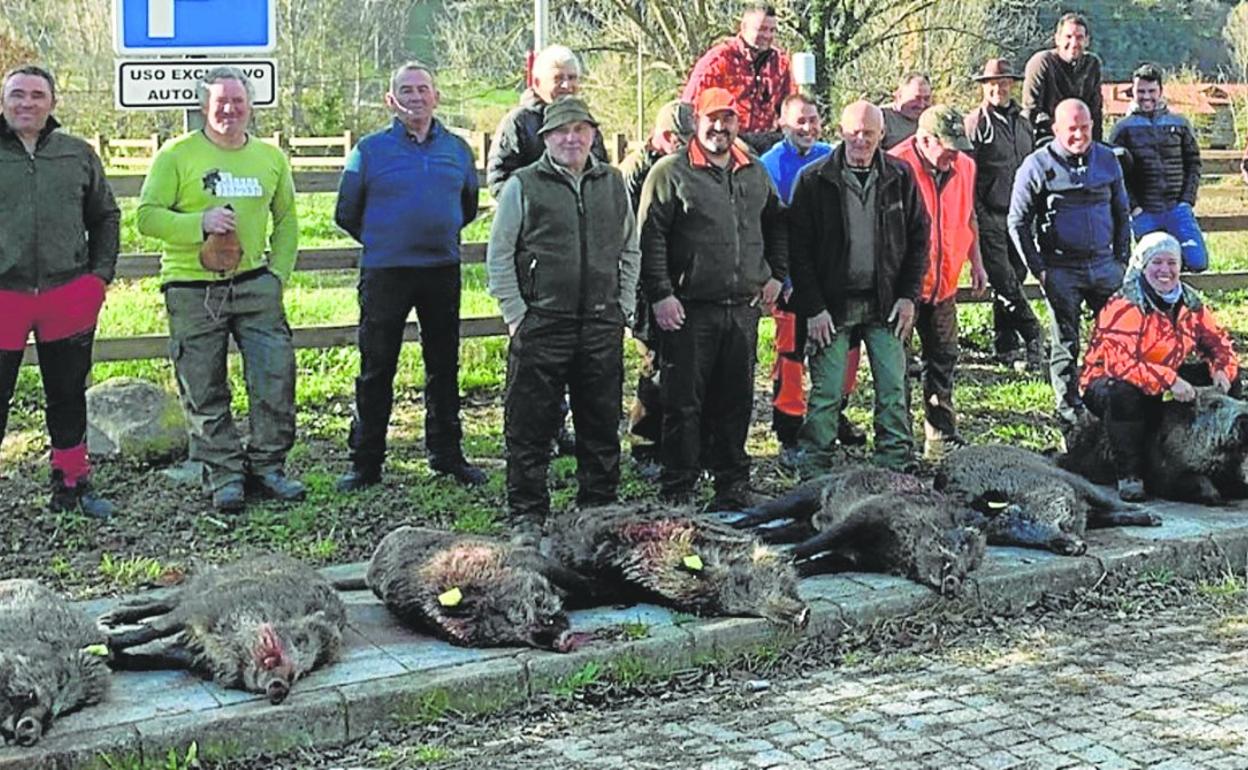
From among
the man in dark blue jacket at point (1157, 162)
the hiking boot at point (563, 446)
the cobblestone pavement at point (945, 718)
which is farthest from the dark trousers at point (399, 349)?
the man in dark blue jacket at point (1157, 162)

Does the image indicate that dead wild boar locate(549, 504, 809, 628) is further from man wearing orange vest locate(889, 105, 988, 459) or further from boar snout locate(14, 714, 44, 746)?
man wearing orange vest locate(889, 105, 988, 459)

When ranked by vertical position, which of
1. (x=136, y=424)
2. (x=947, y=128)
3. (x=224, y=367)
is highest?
(x=947, y=128)

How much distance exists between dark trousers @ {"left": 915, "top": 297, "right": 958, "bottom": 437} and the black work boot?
484 cm

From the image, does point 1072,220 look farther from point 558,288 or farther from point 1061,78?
point 558,288

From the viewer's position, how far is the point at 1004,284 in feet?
38.1

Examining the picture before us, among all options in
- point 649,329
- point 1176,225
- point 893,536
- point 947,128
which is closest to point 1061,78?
point 1176,225

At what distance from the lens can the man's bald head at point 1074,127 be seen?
9688mm

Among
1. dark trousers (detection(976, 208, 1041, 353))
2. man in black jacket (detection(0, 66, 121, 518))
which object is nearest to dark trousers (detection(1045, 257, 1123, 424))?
dark trousers (detection(976, 208, 1041, 353))

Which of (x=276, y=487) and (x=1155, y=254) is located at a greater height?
(x=1155, y=254)

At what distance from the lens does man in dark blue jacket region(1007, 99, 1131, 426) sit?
980cm

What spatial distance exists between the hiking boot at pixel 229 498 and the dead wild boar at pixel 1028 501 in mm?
3621

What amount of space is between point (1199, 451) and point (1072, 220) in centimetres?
218

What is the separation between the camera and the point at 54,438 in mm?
7898

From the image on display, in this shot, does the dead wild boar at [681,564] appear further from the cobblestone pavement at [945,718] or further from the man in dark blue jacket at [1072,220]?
the man in dark blue jacket at [1072,220]
